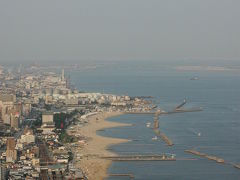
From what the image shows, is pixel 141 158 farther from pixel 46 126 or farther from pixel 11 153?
pixel 46 126

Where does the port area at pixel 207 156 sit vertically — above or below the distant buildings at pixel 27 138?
above

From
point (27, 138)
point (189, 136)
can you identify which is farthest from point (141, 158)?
point (27, 138)

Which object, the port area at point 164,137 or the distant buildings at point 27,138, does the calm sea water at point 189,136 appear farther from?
the distant buildings at point 27,138

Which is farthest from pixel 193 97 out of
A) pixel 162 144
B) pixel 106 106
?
pixel 162 144

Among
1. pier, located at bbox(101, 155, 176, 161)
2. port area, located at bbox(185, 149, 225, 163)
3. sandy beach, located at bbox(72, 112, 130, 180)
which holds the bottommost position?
sandy beach, located at bbox(72, 112, 130, 180)

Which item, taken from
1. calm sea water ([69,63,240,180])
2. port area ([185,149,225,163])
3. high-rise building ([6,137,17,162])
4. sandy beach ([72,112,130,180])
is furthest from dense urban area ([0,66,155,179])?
port area ([185,149,225,163])

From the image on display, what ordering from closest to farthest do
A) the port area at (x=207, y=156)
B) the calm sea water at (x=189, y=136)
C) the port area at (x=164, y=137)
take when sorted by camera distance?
the calm sea water at (x=189, y=136) → the port area at (x=207, y=156) → the port area at (x=164, y=137)

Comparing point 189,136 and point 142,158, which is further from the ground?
point 189,136

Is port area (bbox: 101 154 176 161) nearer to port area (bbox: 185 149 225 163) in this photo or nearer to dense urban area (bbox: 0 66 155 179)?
port area (bbox: 185 149 225 163)

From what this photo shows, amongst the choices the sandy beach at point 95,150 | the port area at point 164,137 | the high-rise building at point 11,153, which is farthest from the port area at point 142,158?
the high-rise building at point 11,153
